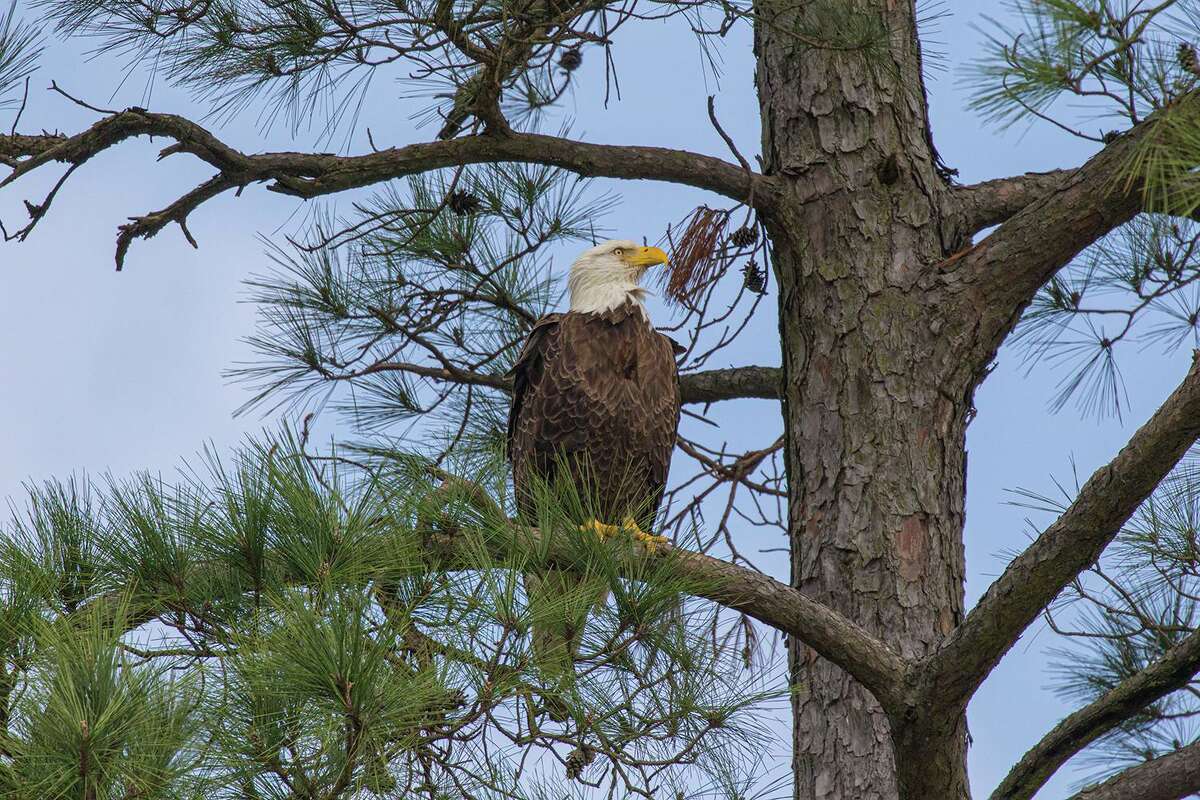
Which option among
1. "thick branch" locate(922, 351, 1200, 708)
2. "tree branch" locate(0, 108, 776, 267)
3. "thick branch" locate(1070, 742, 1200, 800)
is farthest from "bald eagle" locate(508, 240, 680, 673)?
"thick branch" locate(1070, 742, 1200, 800)

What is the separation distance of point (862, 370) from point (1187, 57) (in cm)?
150

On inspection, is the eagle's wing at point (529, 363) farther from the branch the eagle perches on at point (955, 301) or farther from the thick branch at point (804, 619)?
the thick branch at point (804, 619)

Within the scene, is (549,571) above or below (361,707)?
above

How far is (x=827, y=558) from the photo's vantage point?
370 cm

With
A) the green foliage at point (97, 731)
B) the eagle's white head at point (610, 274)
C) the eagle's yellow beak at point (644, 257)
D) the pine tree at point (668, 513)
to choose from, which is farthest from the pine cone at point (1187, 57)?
the eagle's yellow beak at point (644, 257)

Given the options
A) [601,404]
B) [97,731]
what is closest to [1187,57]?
[97,731]

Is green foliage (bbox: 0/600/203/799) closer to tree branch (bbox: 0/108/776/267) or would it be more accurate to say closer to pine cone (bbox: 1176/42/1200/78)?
tree branch (bbox: 0/108/776/267)

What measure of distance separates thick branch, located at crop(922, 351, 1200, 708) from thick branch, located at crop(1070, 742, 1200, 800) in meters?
0.38

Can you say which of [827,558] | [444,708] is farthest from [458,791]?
[827,558]

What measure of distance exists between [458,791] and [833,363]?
73.4 inches

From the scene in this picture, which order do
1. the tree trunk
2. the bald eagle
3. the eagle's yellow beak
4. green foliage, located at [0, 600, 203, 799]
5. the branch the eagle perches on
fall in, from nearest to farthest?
green foliage, located at [0, 600, 203, 799]
the branch the eagle perches on
the tree trunk
the bald eagle
the eagle's yellow beak

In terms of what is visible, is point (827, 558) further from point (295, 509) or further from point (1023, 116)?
point (295, 509)

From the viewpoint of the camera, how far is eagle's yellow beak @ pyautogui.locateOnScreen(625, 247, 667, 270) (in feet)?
16.1

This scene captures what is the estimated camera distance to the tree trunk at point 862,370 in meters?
3.57
